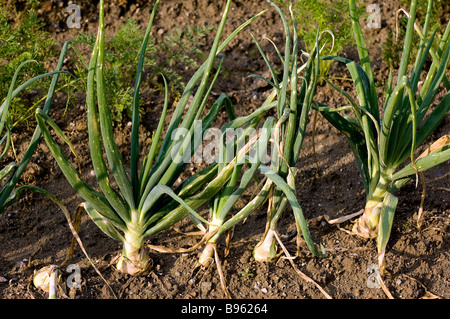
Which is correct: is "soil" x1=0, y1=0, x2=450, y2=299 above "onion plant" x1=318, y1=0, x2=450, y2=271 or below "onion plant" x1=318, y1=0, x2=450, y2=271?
below

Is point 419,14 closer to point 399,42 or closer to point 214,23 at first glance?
point 399,42

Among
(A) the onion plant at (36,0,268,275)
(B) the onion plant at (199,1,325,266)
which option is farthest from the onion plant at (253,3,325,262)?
(A) the onion plant at (36,0,268,275)

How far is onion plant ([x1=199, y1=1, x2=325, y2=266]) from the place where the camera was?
69.4 inches

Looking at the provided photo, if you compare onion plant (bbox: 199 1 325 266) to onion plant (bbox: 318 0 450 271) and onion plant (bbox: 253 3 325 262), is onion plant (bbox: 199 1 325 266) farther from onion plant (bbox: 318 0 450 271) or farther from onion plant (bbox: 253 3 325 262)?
onion plant (bbox: 318 0 450 271)

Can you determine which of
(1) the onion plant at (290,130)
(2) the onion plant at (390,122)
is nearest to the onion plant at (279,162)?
(1) the onion plant at (290,130)

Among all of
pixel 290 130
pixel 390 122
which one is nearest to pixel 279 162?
pixel 290 130

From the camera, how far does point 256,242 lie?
220 cm

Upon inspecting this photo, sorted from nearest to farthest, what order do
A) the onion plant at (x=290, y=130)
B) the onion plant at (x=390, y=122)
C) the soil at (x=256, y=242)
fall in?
the onion plant at (x=290, y=130) < the onion plant at (x=390, y=122) < the soil at (x=256, y=242)

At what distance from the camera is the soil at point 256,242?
2.02 meters

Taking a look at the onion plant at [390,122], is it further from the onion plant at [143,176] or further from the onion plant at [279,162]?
the onion plant at [143,176]

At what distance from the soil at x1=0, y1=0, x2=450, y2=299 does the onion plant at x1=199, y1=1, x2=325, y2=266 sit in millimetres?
110

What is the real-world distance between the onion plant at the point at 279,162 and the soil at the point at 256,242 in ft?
0.36

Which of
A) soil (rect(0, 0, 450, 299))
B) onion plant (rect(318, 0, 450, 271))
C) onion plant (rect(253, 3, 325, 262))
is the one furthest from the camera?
soil (rect(0, 0, 450, 299))

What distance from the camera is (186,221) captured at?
237 cm
